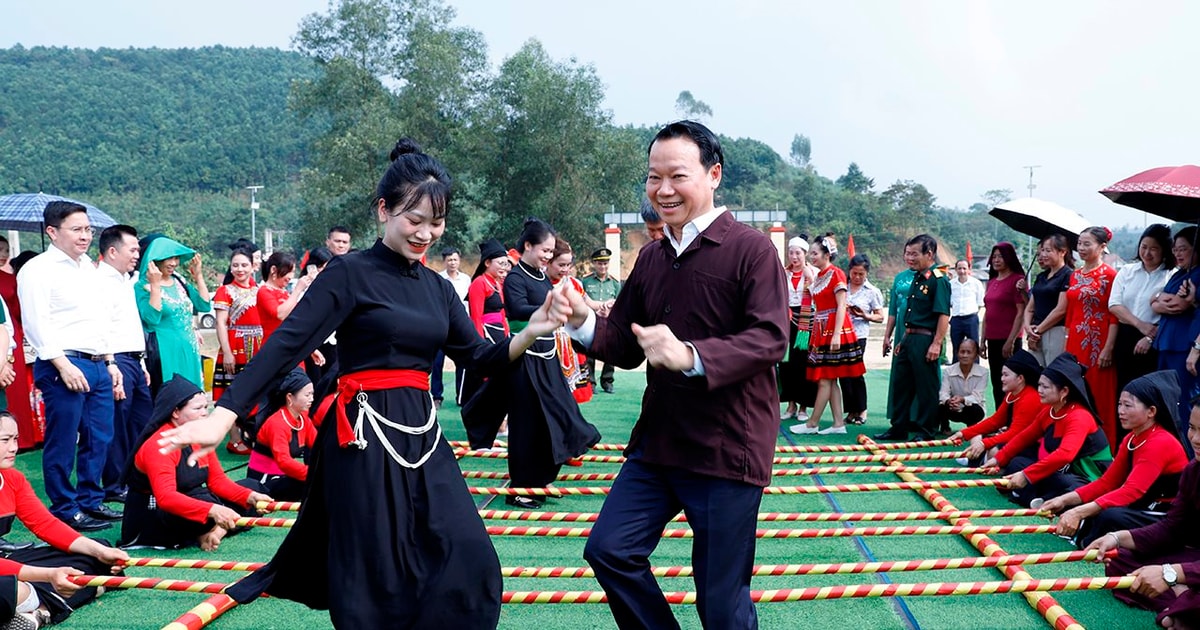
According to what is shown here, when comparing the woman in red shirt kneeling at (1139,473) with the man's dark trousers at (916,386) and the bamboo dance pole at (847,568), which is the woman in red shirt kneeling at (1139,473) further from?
the man's dark trousers at (916,386)

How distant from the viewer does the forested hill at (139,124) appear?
2532 inches

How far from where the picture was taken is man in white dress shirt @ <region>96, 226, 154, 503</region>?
598 cm

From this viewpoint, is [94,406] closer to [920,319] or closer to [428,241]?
[428,241]

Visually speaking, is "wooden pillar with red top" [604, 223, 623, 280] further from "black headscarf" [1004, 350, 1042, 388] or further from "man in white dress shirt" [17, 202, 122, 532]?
"man in white dress shirt" [17, 202, 122, 532]

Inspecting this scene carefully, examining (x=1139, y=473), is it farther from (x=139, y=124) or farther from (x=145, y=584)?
(x=139, y=124)

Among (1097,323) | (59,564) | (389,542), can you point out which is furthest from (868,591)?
(1097,323)

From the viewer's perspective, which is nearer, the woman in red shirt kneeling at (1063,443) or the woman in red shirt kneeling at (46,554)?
the woman in red shirt kneeling at (46,554)

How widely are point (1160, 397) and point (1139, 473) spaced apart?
0.48 metres

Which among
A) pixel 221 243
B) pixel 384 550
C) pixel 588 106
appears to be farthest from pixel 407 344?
pixel 221 243

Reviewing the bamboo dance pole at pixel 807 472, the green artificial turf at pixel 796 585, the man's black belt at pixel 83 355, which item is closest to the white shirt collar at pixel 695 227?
the green artificial turf at pixel 796 585

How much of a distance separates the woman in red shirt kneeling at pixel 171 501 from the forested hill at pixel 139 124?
55981 millimetres

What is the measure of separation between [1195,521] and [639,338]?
118 inches

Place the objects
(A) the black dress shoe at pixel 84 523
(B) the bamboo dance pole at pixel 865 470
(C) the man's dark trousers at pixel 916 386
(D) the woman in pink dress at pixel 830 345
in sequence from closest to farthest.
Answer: (A) the black dress shoe at pixel 84 523 → (B) the bamboo dance pole at pixel 865 470 → (C) the man's dark trousers at pixel 916 386 → (D) the woman in pink dress at pixel 830 345

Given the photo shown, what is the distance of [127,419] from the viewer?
Answer: 255 inches
